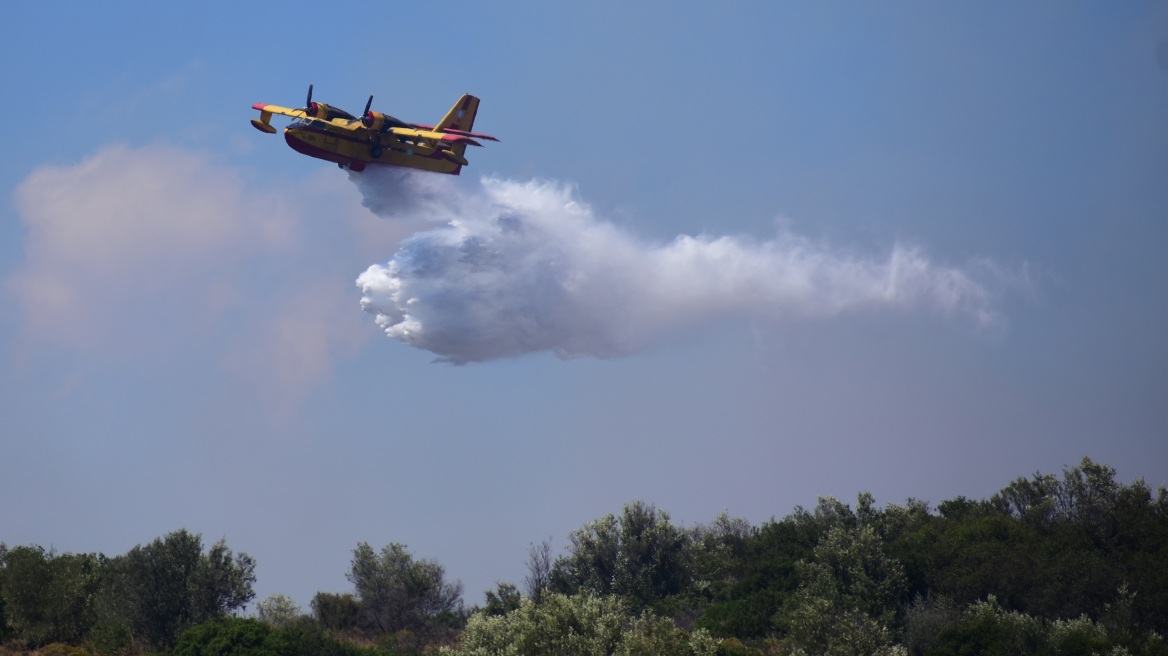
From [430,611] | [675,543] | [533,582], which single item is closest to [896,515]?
[675,543]

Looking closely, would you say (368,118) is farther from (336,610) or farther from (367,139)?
(336,610)

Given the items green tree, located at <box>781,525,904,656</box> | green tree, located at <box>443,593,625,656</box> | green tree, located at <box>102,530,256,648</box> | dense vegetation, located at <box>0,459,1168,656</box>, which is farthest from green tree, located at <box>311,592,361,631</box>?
green tree, located at <box>443,593,625,656</box>

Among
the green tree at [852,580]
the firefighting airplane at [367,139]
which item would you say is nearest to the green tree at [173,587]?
the firefighting airplane at [367,139]

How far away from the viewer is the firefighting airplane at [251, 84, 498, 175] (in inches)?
2073

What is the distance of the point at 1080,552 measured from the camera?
5706 centimetres

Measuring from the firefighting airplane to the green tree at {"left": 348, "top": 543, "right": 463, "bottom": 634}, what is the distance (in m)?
21.9

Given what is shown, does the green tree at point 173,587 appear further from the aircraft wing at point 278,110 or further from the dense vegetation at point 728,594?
the aircraft wing at point 278,110

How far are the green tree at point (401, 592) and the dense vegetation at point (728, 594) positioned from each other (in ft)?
0.36

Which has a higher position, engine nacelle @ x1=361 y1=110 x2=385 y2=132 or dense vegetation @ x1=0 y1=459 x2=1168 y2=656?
engine nacelle @ x1=361 y1=110 x2=385 y2=132

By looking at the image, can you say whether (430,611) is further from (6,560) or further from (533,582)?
(6,560)

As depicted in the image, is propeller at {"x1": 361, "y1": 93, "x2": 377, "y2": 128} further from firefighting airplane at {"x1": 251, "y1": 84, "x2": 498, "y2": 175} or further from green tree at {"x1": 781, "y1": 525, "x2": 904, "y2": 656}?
green tree at {"x1": 781, "y1": 525, "x2": 904, "y2": 656}

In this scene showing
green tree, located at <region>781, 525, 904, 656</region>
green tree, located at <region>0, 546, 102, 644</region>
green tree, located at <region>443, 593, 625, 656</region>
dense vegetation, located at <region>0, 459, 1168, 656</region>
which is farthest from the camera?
green tree, located at <region>781, 525, 904, 656</region>

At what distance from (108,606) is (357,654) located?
38.9 ft

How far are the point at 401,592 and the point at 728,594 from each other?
16.1 metres
